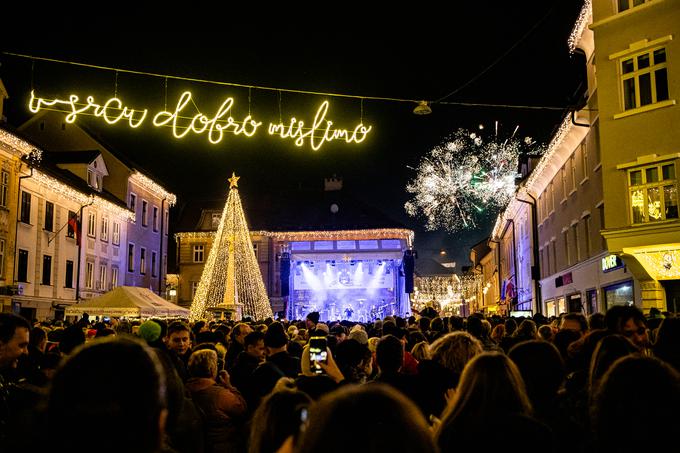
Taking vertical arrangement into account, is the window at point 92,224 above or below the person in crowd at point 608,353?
above

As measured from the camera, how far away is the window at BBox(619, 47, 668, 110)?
18266 millimetres

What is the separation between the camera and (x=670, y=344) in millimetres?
5480

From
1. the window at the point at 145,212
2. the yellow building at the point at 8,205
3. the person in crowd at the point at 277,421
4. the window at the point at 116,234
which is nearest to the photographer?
the person in crowd at the point at 277,421

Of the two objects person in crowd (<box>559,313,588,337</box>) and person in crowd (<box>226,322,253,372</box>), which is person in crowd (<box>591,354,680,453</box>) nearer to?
person in crowd (<box>226,322,253,372</box>)

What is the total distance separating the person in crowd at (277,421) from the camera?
2.87 meters

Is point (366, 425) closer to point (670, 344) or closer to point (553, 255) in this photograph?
point (670, 344)

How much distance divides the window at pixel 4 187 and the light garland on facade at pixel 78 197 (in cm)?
179

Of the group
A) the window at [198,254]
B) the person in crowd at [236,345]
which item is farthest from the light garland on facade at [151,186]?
the person in crowd at [236,345]

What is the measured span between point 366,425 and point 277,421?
991mm

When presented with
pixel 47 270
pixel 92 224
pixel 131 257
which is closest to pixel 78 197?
pixel 92 224

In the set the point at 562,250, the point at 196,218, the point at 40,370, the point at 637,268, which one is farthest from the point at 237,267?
the point at 196,218

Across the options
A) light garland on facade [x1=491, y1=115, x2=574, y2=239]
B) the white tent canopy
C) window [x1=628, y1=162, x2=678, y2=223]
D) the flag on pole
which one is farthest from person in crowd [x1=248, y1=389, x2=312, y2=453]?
the flag on pole

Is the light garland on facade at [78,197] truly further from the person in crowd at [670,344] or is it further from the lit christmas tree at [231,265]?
the person in crowd at [670,344]

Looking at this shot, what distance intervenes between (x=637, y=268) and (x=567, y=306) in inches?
428
